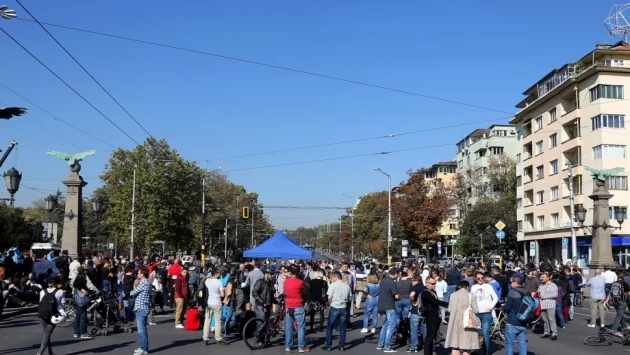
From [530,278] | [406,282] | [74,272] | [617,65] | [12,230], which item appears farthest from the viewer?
[12,230]

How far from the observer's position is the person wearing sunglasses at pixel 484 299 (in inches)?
494

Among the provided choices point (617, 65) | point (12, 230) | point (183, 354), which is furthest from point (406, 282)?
point (12, 230)

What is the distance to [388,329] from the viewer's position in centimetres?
1398

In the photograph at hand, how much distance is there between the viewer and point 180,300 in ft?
58.8

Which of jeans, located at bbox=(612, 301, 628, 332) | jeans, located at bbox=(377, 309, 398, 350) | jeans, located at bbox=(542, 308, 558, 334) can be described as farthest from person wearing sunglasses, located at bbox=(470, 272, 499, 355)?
jeans, located at bbox=(612, 301, 628, 332)

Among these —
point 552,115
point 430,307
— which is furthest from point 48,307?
point 552,115

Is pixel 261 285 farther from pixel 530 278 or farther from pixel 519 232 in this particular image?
pixel 519 232

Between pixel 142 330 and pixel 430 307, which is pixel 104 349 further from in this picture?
pixel 430 307

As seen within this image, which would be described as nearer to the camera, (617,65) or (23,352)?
(23,352)

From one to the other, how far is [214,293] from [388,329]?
12.7 ft

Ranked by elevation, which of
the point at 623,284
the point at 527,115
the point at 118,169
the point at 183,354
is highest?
the point at 527,115

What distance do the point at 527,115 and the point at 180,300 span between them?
57.6 m

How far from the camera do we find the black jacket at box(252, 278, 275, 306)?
14625mm

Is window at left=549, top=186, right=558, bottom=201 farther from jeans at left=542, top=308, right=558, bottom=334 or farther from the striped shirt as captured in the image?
the striped shirt
